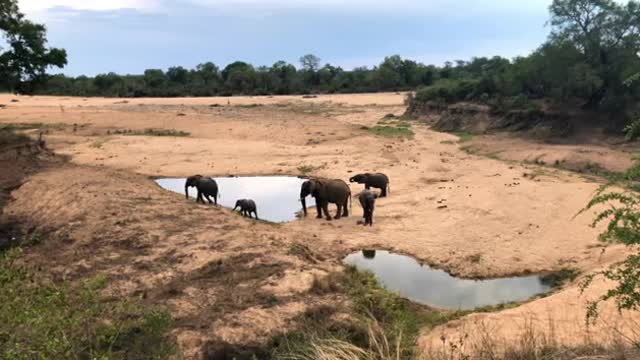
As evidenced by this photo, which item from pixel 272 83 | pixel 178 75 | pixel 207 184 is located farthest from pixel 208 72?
pixel 207 184

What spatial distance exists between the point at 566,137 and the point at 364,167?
11.1 meters

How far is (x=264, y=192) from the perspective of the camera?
2230 cm

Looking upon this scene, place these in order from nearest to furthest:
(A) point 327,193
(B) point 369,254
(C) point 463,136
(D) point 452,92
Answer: (B) point 369,254 < (A) point 327,193 < (C) point 463,136 < (D) point 452,92

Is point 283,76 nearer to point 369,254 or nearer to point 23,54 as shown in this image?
point 23,54

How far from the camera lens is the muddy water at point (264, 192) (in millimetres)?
19578

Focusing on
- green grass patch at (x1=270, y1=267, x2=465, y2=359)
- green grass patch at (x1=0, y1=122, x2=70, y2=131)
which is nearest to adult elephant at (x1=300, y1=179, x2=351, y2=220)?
green grass patch at (x1=270, y1=267, x2=465, y2=359)

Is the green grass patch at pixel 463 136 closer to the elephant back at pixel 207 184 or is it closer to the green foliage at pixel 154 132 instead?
the green foliage at pixel 154 132

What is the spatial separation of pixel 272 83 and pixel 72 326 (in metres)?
72.5

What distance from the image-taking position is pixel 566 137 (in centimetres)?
3009

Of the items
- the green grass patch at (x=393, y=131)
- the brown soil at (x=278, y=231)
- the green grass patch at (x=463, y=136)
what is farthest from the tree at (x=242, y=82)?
the brown soil at (x=278, y=231)

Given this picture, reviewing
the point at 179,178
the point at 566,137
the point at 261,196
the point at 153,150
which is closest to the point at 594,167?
the point at 566,137

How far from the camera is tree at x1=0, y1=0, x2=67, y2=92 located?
29078mm

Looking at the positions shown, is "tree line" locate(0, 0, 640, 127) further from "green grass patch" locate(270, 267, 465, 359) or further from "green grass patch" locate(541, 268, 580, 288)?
"green grass patch" locate(270, 267, 465, 359)

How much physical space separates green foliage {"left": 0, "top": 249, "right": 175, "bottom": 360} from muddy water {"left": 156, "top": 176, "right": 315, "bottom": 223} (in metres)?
9.65
